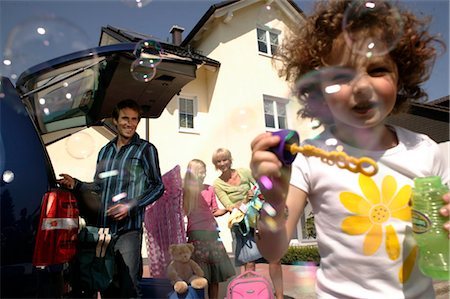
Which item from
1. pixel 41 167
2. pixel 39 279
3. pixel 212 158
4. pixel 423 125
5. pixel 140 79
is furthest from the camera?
pixel 423 125

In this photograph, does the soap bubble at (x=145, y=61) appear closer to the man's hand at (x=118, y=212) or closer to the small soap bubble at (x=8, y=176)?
the man's hand at (x=118, y=212)

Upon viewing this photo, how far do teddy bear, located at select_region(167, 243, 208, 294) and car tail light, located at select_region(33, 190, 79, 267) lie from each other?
1.06 m

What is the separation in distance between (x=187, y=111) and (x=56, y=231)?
322 centimetres

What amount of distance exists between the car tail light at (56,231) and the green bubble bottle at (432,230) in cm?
146

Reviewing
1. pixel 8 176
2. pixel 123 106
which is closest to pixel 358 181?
pixel 8 176

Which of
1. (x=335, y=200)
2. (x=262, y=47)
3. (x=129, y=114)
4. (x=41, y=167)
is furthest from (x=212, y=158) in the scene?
(x=262, y=47)

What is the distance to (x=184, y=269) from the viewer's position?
276cm

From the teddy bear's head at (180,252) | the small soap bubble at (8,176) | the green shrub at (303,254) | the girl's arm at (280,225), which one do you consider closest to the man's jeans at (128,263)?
the teddy bear's head at (180,252)

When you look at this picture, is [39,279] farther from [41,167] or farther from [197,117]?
[197,117]

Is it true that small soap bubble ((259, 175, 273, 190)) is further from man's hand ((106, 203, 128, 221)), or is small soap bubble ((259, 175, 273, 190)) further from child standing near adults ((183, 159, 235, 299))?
child standing near adults ((183, 159, 235, 299))

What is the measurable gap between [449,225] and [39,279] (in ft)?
5.27

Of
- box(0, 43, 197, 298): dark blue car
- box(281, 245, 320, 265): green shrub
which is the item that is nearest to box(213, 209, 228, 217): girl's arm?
box(0, 43, 197, 298): dark blue car

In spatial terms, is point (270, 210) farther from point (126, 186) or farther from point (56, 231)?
point (126, 186)

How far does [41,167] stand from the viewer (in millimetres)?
1734
